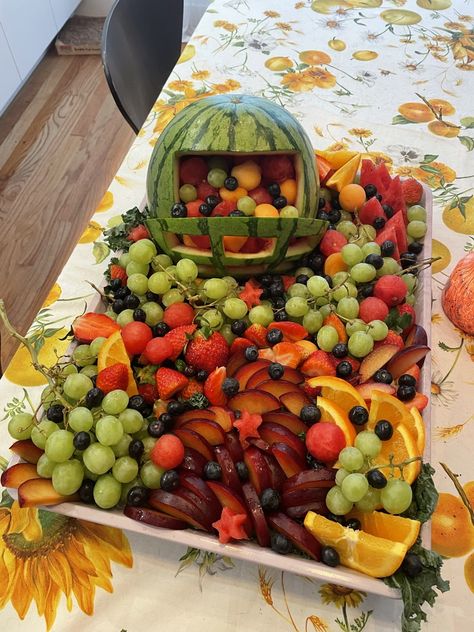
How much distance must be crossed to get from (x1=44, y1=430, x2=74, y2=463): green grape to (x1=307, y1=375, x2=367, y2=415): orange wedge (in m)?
0.33

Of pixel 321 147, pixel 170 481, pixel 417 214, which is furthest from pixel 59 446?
pixel 321 147

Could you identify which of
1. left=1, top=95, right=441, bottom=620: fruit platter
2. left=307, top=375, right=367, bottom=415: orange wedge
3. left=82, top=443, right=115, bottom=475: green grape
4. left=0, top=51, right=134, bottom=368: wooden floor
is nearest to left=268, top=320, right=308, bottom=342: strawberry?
left=1, top=95, right=441, bottom=620: fruit platter

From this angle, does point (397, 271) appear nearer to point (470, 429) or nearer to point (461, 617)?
point (470, 429)

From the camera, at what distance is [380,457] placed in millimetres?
709

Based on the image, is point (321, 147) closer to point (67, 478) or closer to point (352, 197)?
point (352, 197)

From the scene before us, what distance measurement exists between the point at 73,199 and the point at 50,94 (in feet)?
2.81

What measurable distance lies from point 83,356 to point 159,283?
0.17m

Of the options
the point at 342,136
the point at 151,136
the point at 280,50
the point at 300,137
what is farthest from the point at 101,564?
the point at 280,50

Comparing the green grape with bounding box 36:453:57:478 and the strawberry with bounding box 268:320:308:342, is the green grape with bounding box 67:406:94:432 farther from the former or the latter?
the strawberry with bounding box 268:320:308:342

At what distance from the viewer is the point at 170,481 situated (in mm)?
672

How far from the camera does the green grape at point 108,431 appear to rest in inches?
26.9

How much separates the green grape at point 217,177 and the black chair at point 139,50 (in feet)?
1.53

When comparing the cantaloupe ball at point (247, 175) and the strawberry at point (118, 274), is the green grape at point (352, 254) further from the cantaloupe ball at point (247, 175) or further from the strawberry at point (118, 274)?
the strawberry at point (118, 274)

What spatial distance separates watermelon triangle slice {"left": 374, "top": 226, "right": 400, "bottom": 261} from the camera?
955 millimetres
